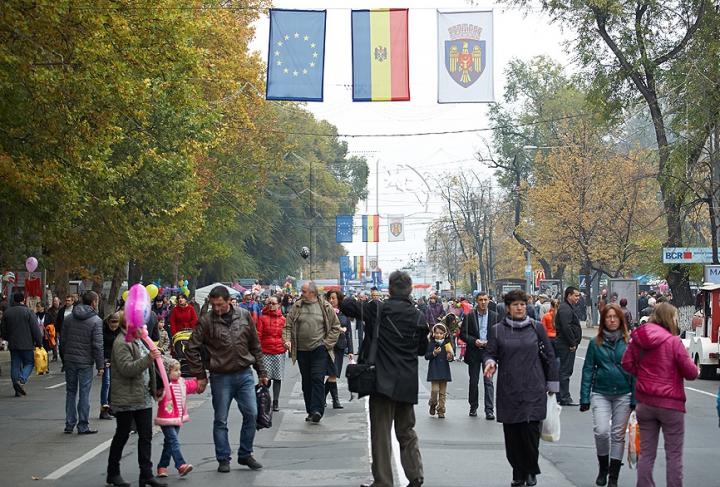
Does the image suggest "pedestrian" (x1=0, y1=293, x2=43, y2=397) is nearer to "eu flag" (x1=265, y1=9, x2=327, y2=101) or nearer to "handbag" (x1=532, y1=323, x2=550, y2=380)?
"eu flag" (x1=265, y1=9, x2=327, y2=101)

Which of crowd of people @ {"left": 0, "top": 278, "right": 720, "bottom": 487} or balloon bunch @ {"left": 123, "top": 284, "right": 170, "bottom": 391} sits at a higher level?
balloon bunch @ {"left": 123, "top": 284, "right": 170, "bottom": 391}

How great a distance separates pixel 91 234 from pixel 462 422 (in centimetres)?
1623

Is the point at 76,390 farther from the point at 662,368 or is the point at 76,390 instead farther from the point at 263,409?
the point at 662,368

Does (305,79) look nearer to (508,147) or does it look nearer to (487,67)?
(487,67)

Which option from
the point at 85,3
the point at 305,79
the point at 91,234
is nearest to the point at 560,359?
the point at 305,79

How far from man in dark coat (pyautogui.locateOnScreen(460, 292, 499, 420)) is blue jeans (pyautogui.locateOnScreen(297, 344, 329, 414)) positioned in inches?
84.9

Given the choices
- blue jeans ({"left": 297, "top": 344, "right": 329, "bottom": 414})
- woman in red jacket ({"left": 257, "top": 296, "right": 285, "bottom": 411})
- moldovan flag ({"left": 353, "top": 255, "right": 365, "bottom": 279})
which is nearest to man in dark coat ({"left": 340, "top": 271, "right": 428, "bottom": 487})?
blue jeans ({"left": 297, "top": 344, "right": 329, "bottom": 414})

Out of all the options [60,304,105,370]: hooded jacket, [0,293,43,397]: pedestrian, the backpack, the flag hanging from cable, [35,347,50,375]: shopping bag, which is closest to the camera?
the backpack

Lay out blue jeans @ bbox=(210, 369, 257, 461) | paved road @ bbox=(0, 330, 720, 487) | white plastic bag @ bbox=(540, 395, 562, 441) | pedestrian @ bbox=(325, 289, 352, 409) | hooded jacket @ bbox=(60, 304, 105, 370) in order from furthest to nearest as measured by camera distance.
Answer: pedestrian @ bbox=(325, 289, 352, 409)
hooded jacket @ bbox=(60, 304, 105, 370)
blue jeans @ bbox=(210, 369, 257, 461)
paved road @ bbox=(0, 330, 720, 487)
white plastic bag @ bbox=(540, 395, 562, 441)

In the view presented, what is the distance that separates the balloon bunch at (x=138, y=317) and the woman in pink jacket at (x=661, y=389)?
4116 millimetres

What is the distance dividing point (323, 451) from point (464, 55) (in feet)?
33.6

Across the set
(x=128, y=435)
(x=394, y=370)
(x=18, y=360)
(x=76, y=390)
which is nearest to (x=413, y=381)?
(x=394, y=370)

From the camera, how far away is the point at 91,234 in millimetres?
26047

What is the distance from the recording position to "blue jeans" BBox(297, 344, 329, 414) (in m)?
12.3
